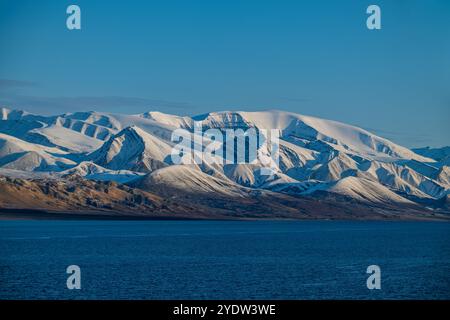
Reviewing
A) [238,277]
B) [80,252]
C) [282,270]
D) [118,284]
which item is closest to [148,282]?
[118,284]

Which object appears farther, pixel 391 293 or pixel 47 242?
pixel 47 242

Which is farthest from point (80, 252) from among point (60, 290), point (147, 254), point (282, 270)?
point (60, 290)

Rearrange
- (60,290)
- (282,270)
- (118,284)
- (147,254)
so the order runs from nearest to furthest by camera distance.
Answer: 1. (60,290)
2. (118,284)
3. (282,270)
4. (147,254)

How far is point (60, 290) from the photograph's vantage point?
309ft

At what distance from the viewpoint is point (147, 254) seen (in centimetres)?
15362

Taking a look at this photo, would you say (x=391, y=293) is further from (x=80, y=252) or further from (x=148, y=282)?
(x=80, y=252)

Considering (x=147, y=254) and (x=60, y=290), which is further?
(x=147, y=254)
